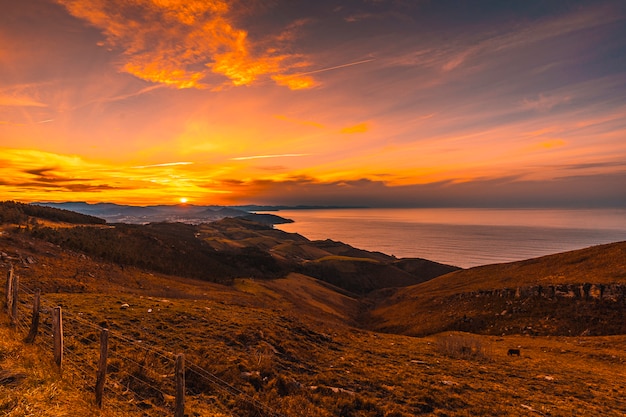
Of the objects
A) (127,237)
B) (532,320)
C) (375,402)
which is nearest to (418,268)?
(532,320)

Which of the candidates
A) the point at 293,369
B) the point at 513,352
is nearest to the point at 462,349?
the point at 513,352

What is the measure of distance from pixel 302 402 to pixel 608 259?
2830 inches

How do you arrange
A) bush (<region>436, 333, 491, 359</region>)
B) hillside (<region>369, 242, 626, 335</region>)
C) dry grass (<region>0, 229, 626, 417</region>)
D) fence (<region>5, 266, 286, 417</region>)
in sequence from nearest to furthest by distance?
fence (<region>5, 266, 286, 417</region>)
dry grass (<region>0, 229, 626, 417</region>)
bush (<region>436, 333, 491, 359</region>)
hillside (<region>369, 242, 626, 335</region>)

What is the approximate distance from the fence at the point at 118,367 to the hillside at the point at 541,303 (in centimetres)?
4729

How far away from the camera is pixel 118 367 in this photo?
13.3 m

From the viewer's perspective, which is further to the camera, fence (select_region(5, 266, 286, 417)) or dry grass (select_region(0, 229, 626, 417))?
dry grass (select_region(0, 229, 626, 417))

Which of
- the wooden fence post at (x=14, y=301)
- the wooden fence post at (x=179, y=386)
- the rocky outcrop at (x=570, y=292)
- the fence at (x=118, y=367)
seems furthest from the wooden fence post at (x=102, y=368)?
the rocky outcrop at (x=570, y=292)

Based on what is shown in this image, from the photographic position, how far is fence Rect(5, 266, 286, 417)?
32.1 feet

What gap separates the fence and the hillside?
47.3 m

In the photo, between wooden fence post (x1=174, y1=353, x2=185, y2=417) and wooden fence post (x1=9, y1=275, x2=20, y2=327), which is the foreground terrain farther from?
wooden fence post (x1=174, y1=353, x2=185, y2=417)

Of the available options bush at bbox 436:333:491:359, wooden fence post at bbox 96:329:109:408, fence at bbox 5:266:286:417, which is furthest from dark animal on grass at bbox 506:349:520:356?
wooden fence post at bbox 96:329:109:408

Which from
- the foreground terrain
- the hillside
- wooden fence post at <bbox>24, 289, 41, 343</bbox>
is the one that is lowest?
the hillside

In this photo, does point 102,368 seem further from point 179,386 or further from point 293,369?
point 293,369

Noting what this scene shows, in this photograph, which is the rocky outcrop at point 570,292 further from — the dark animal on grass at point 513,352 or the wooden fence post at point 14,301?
the wooden fence post at point 14,301
